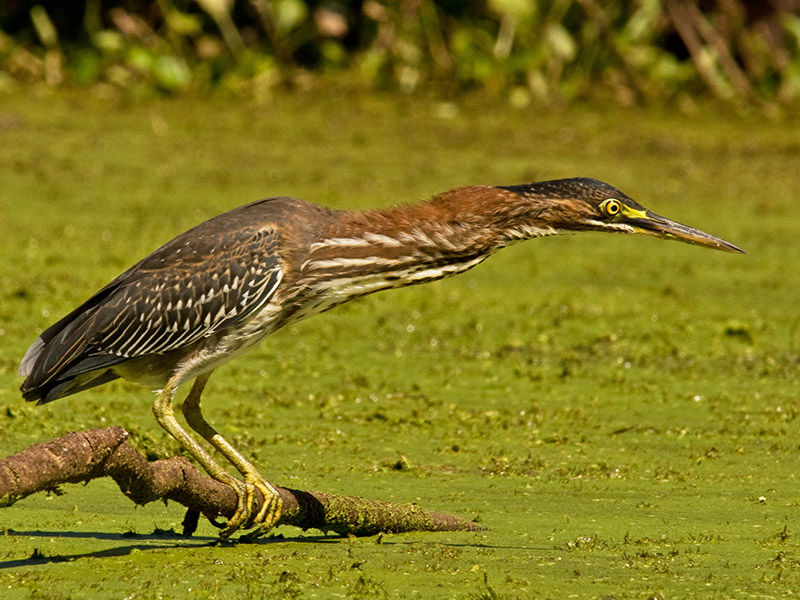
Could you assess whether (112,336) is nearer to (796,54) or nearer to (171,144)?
(171,144)

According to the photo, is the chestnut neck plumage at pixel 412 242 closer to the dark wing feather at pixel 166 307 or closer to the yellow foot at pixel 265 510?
the dark wing feather at pixel 166 307

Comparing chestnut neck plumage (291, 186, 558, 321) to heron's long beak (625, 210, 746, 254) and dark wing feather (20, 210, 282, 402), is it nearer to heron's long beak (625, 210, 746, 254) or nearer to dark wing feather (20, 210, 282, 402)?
dark wing feather (20, 210, 282, 402)

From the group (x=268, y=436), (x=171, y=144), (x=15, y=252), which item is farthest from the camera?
(x=171, y=144)

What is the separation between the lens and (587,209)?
14.4 ft

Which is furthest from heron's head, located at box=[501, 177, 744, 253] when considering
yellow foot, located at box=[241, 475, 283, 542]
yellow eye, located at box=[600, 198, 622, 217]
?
yellow foot, located at box=[241, 475, 283, 542]

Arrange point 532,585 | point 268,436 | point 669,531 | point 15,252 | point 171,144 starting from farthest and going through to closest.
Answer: point 171,144 < point 15,252 < point 268,436 < point 669,531 < point 532,585

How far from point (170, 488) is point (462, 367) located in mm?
2849

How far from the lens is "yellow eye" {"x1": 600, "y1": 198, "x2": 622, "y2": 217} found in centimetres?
437

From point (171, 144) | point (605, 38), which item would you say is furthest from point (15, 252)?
point (605, 38)

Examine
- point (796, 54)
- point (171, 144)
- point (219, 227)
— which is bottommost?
point (219, 227)

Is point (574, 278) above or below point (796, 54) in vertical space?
below

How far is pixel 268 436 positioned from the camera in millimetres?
5512

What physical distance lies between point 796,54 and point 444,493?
9.30 m

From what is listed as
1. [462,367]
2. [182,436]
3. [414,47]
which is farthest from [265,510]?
[414,47]
